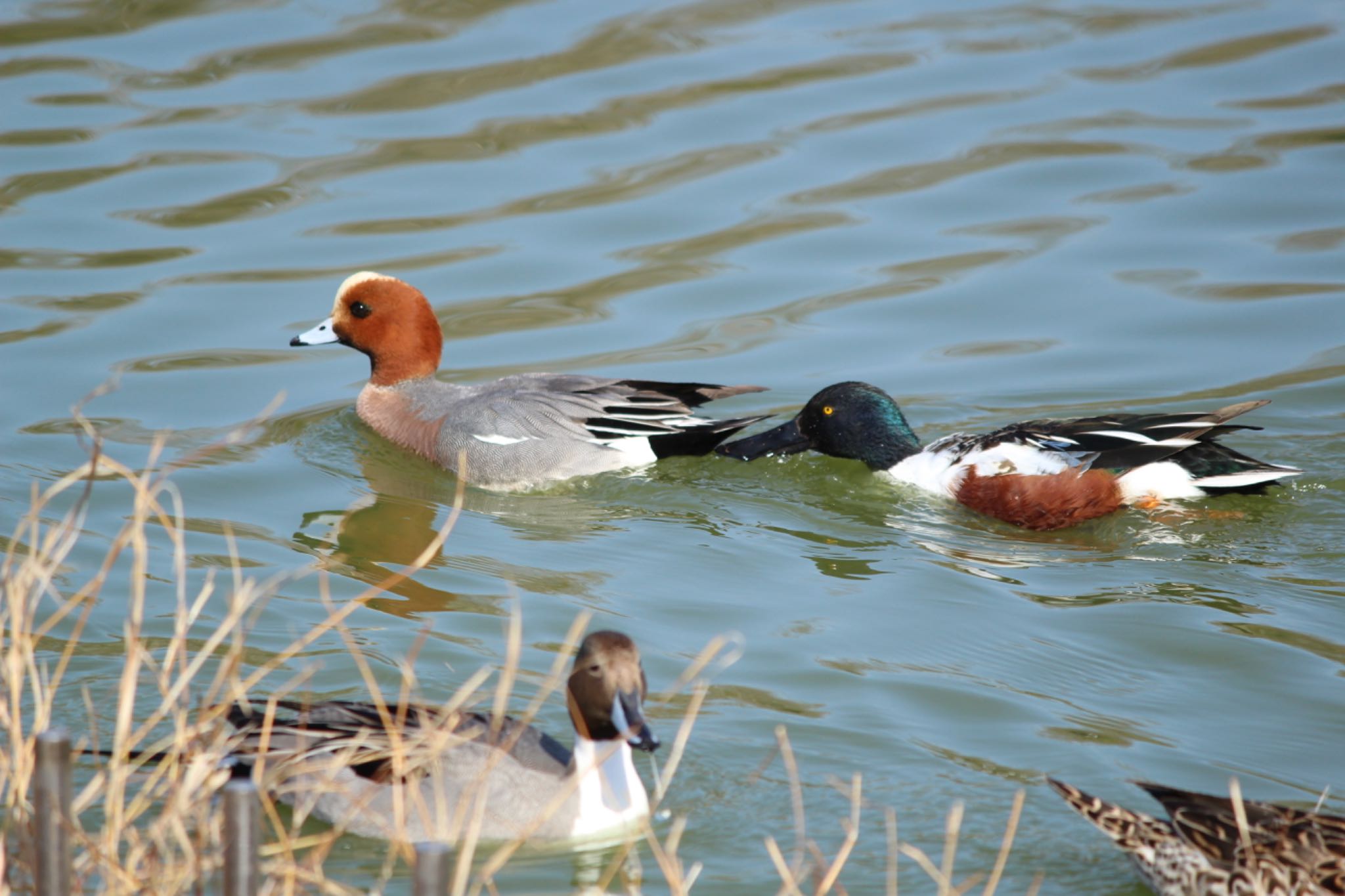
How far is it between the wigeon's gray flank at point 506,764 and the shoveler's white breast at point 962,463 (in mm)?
3243

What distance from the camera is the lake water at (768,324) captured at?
17.2ft

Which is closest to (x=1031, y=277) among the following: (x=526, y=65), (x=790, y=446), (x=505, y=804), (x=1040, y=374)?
(x=1040, y=374)

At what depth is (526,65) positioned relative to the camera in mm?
13609

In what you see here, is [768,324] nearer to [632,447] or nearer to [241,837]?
[632,447]

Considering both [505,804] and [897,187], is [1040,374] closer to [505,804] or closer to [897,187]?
[897,187]

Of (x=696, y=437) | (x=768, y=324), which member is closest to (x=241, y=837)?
(x=696, y=437)

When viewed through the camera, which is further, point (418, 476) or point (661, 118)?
point (661, 118)

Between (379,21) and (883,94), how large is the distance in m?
4.47

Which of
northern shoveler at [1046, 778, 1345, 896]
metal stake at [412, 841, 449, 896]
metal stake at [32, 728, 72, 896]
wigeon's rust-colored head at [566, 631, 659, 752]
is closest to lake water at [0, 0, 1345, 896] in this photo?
northern shoveler at [1046, 778, 1345, 896]

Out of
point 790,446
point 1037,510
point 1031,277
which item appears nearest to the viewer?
point 1037,510

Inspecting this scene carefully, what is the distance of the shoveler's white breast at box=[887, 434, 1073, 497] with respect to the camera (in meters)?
7.23

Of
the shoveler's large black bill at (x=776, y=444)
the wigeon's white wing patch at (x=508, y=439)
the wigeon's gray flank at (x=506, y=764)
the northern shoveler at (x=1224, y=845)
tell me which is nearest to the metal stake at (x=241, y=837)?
the wigeon's gray flank at (x=506, y=764)

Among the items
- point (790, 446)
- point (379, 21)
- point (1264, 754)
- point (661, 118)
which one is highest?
point (379, 21)

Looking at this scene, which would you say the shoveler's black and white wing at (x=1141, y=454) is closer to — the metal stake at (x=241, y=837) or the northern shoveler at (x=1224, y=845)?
the northern shoveler at (x=1224, y=845)
